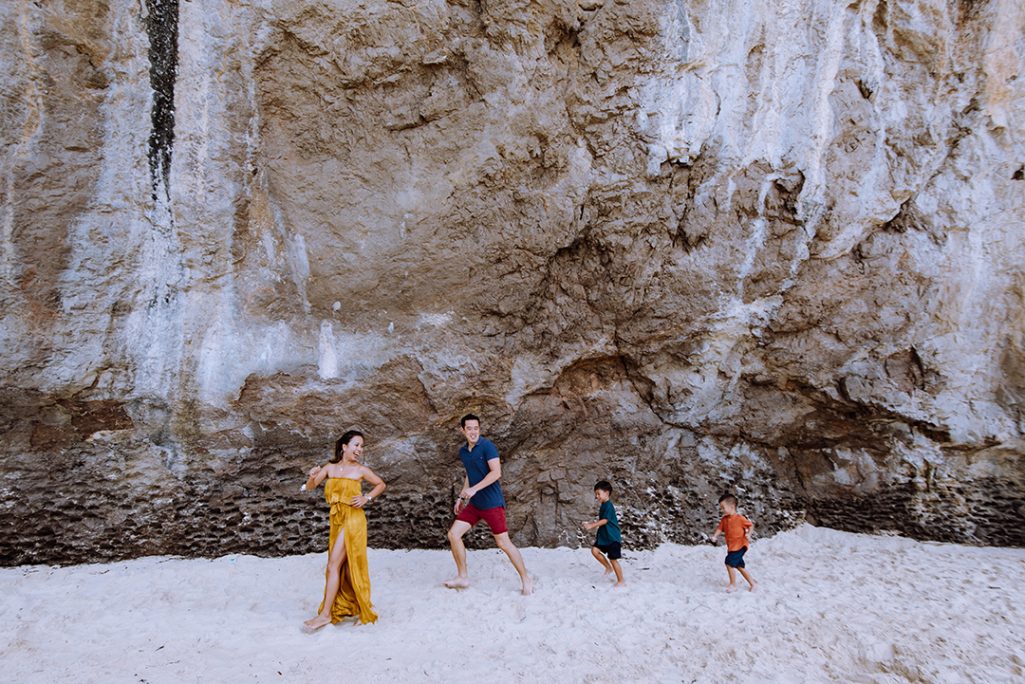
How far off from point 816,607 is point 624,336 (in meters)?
2.25

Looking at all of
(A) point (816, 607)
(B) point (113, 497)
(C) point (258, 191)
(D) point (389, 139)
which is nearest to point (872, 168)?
(A) point (816, 607)

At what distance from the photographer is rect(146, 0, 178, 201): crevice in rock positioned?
4316 millimetres

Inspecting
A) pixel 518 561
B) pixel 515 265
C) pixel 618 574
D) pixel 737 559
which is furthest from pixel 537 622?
pixel 515 265

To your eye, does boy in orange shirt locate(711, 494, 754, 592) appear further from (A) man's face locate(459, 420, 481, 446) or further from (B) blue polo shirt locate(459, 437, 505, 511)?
(A) man's face locate(459, 420, 481, 446)

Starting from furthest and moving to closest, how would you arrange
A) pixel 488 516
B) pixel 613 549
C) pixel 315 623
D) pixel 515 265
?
1. pixel 515 265
2. pixel 613 549
3. pixel 488 516
4. pixel 315 623

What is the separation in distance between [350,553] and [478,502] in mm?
949

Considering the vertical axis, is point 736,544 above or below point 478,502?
below

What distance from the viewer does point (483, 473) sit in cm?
431

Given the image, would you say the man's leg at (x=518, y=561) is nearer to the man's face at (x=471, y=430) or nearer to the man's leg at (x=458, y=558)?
the man's leg at (x=458, y=558)

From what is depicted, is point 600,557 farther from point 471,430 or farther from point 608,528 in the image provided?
point 471,430

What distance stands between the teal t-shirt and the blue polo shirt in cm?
71

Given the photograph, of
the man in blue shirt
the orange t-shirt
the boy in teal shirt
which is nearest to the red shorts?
the man in blue shirt

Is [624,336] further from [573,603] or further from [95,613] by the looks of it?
[95,613]

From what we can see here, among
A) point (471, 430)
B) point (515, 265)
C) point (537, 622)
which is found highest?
point (515, 265)
